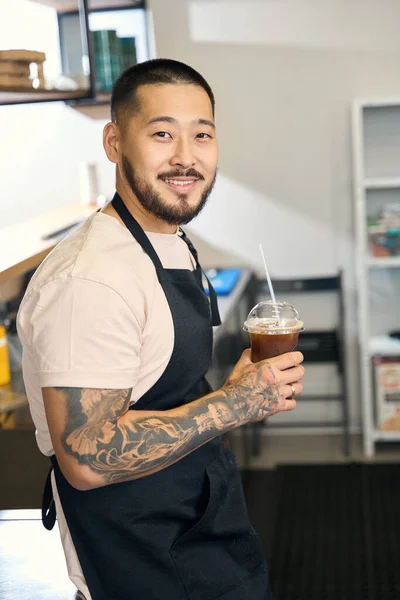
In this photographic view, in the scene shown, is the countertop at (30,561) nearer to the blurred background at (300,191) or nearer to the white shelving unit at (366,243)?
the blurred background at (300,191)

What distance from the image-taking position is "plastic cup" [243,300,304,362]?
1.43m

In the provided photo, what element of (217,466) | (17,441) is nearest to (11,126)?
(17,441)

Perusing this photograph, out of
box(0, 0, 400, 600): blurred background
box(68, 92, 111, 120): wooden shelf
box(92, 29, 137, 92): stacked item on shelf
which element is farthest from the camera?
box(0, 0, 400, 600): blurred background

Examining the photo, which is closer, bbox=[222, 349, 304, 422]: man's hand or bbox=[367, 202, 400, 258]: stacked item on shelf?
bbox=[222, 349, 304, 422]: man's hand

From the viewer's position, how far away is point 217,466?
4.80 feet

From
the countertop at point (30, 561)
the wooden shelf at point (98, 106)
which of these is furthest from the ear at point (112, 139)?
the wooden shelf at point (98, 106)

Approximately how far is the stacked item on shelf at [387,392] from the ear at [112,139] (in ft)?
9.51

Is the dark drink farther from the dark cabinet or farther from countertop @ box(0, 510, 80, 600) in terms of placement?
the dark cabinet

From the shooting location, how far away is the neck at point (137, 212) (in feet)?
4.64

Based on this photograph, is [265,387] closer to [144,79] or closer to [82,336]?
[82,336]

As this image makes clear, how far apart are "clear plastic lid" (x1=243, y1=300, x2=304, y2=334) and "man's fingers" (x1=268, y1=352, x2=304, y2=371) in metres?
0.05

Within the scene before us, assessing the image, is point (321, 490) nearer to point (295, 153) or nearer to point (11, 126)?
point (295, 153)

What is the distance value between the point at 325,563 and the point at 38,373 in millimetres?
2222

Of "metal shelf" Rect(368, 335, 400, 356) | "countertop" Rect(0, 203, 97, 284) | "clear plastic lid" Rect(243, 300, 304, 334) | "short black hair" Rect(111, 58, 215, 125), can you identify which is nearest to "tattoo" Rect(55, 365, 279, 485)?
"clear plastic lid" Rect(243, 300, 304, 334)
